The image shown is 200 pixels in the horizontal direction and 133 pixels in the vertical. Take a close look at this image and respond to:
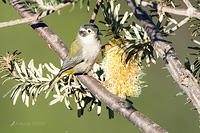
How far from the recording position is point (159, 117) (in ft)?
15.6

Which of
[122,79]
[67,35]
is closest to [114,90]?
[122,79]

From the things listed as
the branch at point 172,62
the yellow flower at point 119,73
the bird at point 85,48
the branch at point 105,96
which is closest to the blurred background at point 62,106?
the bird at point 85,48

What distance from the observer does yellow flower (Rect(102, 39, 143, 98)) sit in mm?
1696

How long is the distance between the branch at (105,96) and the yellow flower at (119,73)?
0.23 ft

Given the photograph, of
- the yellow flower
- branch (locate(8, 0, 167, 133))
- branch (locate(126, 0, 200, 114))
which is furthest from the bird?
branch (locate(126, 0, 200, 114))

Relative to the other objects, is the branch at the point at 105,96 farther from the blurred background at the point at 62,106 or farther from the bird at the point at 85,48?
the blurred background at the point at 62,106

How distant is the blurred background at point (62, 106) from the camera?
371cm

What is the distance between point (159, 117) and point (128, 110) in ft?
11.1

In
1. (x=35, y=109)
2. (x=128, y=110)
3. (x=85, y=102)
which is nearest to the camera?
(x=128, y=110)

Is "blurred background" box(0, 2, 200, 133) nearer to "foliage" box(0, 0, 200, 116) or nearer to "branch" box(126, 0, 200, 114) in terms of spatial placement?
"foliage" box(0, 0, 200, 116)

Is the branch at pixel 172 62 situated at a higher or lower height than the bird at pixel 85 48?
lower

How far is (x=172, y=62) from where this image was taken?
1.32 metres

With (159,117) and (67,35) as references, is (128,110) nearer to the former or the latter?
(67,35)

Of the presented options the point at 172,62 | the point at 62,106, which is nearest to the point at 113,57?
the point at 172,62
